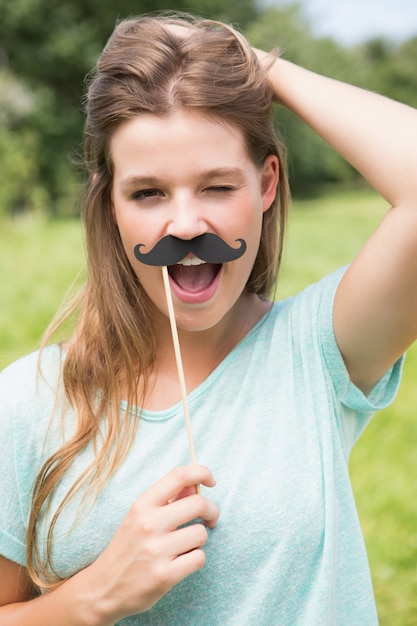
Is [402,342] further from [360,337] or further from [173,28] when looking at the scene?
[173,28]

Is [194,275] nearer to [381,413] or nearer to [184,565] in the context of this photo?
[184,565]

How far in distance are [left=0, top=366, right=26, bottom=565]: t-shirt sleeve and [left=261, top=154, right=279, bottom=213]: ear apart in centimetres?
62

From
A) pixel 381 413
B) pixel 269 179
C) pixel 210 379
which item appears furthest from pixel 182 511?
pixel 381 413

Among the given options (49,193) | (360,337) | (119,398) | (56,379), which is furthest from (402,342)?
(49,193)

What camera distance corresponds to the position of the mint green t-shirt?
1358 mm

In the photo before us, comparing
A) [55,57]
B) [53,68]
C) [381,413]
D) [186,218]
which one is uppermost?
[55,57]

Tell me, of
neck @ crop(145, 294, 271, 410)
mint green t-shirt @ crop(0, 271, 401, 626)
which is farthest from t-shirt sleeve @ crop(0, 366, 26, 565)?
neck @ crop(145, 294, 271, 410)

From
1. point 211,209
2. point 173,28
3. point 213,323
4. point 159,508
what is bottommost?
point 159,508

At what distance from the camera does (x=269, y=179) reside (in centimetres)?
160

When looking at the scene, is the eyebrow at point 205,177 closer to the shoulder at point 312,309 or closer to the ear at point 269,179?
the ear at point 269,179

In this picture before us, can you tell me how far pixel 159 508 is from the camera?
1247 millimetres

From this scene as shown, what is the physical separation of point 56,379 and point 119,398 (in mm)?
125

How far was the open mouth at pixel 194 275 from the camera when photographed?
1.48m

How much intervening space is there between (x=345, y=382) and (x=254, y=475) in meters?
0.24
